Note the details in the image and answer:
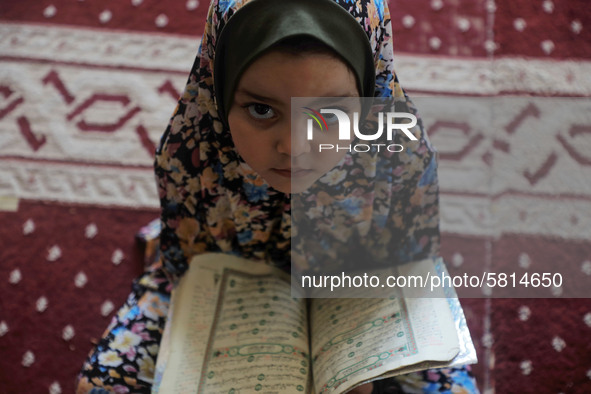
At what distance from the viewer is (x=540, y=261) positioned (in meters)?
1.17

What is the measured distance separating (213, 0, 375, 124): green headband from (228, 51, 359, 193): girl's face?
12 mm

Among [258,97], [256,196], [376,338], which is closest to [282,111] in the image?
[258,97]

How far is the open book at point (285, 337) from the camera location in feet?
2.64

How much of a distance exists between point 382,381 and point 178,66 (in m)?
0.87

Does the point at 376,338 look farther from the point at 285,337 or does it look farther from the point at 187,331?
the point at 187,331

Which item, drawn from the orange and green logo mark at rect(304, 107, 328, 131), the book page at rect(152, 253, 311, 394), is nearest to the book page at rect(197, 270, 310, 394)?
the book page at rect(152, 253, 311, 394)

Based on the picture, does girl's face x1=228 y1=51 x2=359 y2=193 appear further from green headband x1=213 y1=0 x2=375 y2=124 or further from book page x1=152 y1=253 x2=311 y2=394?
book page x1=152 y1=253 x2=311 y2=394

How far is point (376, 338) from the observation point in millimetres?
840

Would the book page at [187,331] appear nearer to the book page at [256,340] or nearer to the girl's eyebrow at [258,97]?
the book page at [256,340]

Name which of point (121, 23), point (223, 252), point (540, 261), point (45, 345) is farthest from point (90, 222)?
point (540, 261)

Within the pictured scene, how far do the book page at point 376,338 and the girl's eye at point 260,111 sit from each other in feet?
1.19

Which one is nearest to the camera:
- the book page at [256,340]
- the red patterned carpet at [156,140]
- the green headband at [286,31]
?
the green headband at [286,31]

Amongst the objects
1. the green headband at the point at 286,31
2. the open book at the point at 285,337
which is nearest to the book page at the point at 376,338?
the open book at the point at 285,337

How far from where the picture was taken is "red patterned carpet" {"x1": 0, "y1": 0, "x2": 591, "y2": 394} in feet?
3.61
